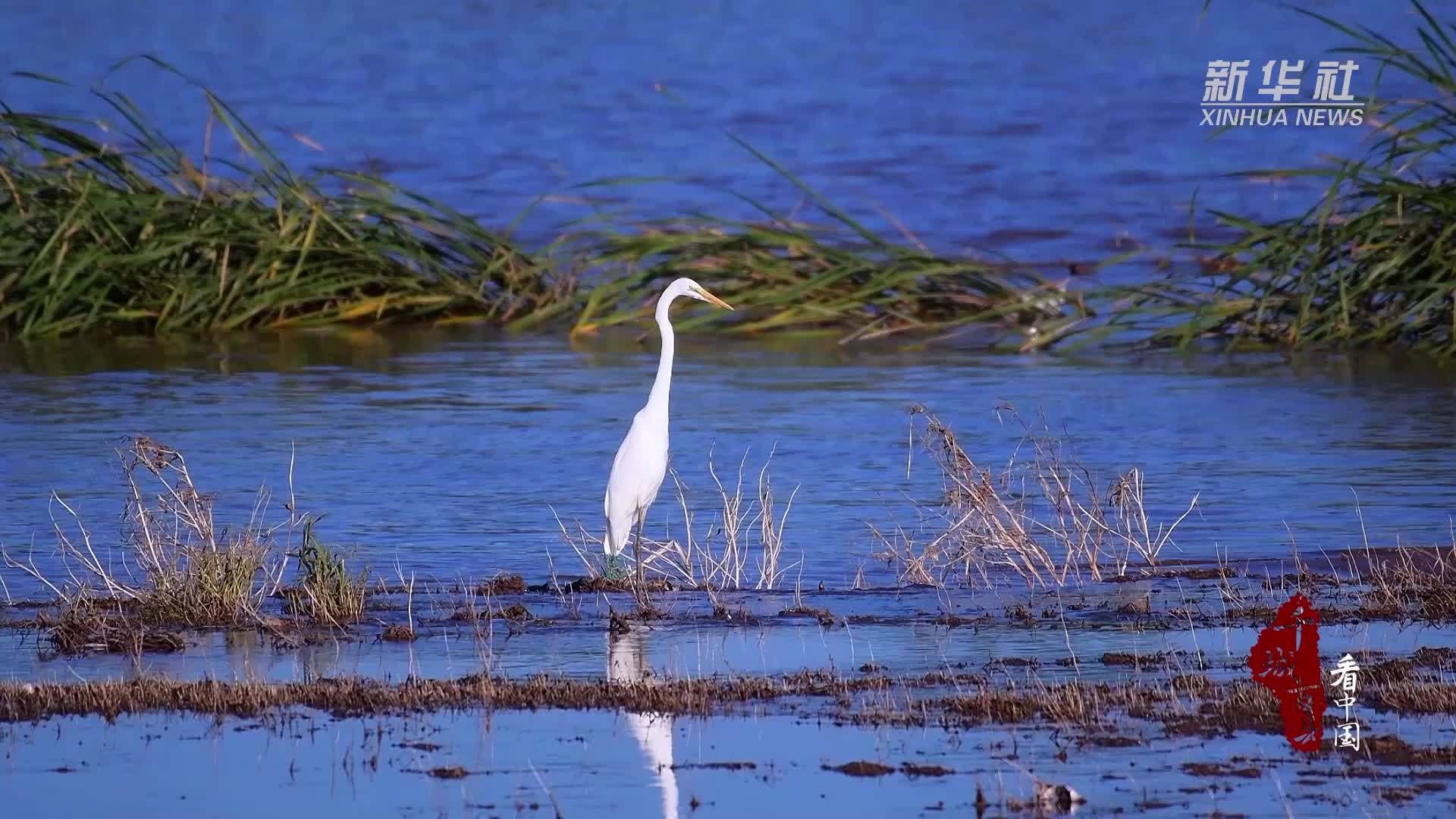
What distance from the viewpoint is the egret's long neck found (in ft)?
32.2

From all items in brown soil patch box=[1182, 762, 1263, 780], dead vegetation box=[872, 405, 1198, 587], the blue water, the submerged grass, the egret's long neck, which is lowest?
brown soil patch box=[1182, 762, 1263, 780]

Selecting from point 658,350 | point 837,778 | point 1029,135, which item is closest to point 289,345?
point 658,350

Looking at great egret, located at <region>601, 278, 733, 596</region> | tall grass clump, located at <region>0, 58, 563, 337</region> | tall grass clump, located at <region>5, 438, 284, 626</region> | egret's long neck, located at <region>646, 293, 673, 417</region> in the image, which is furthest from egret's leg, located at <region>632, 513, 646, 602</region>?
tall grass clump, located at <region>0, 58, 563, 337</region>

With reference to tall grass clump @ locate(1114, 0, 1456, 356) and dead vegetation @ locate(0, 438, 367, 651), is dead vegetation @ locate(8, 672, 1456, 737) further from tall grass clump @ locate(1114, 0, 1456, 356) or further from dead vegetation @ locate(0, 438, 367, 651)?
tall grass clump @ locate(1114, 0, 1456, 356)

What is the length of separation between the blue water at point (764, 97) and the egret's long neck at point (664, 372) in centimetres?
703

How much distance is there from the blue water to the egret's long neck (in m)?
7.03

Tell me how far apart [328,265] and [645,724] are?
11.4 meters

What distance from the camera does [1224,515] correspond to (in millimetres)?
10453

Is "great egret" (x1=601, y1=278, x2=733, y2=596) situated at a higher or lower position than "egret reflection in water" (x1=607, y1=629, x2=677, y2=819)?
higher

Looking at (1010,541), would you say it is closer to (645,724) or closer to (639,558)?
(639,558)

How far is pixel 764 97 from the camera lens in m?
33.0

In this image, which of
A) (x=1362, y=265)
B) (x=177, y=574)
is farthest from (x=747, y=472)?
(x=1362, y=265)

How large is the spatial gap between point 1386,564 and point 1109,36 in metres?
28.8

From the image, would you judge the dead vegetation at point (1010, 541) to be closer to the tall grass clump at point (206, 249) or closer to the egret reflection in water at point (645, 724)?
the egret reflection in water at point (645, 724)
